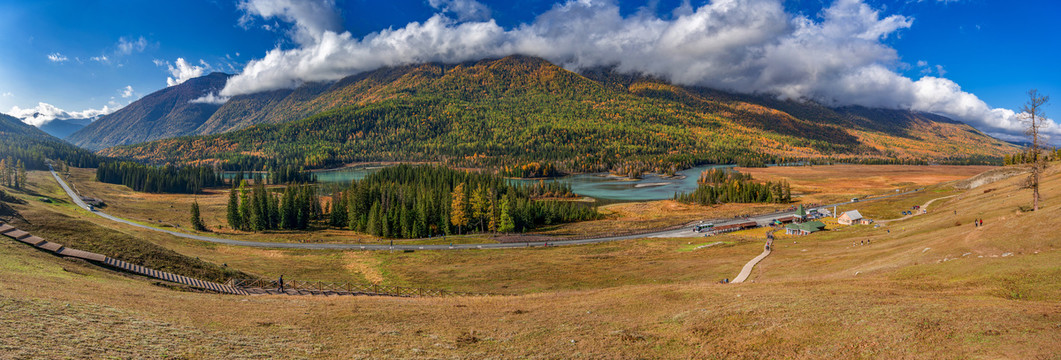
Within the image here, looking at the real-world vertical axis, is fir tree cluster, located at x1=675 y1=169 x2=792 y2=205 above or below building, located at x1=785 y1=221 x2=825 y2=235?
above

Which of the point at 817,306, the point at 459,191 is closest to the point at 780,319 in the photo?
the point at 817,306

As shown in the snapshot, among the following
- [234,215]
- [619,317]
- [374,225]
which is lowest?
[374,225]

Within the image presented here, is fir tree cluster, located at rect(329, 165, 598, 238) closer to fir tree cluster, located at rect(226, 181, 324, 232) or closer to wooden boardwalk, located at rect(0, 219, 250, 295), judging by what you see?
fir tree cluster, located at rect(226, 181, 324, 232)

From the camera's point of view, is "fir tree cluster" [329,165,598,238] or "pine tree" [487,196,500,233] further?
"pine tree" [487,196,500,233]

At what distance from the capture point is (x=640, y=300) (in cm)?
2847

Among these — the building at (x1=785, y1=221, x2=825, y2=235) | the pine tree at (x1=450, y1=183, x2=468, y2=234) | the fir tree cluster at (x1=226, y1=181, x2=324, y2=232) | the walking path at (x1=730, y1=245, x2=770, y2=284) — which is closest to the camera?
the walking path at (x1=730, y1=245, x2=770, y2=284)

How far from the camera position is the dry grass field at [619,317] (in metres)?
16.0

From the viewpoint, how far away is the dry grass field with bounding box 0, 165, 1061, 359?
16047mm

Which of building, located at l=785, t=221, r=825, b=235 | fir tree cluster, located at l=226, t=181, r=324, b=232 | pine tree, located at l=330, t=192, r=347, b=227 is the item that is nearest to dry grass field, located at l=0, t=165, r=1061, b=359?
building, located at l=785, t=221, r=825, b=235

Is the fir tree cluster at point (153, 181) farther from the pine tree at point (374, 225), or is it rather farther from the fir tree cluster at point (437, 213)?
the pine tree at point (374, 225)

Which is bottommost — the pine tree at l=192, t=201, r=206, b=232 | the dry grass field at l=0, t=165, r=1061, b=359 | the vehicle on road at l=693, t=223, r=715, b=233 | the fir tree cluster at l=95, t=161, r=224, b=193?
the vehicle on road at l=693, t=223, r=715, b=233

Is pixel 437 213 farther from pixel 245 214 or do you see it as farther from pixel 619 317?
pixel 619 317

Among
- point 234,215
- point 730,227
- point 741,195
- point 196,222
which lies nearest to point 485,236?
point 730,227

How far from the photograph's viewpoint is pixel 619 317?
960 inches
